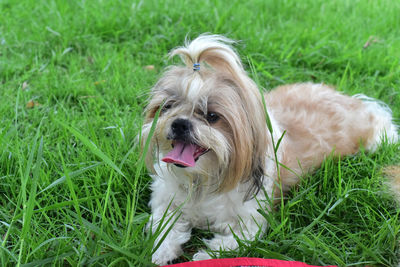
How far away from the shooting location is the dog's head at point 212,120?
2.17 meters

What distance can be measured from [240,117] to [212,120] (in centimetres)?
15

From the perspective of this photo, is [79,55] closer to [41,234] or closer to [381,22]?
[41,234]

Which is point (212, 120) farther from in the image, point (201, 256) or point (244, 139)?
point (201, 256)

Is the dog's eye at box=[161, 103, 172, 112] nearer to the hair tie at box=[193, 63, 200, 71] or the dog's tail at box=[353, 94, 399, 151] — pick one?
the hair tie at box=[193, 63, 200, 71]

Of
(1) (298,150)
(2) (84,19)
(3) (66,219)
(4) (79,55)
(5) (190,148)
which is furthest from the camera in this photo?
(2) (84,19)

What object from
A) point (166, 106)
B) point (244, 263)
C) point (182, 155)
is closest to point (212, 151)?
point (182, 155)

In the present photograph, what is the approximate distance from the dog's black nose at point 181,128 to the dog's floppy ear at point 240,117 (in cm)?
22

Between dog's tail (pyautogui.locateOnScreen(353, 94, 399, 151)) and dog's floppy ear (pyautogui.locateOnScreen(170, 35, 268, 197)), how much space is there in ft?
4.25

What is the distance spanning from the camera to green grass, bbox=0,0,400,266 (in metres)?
2.11

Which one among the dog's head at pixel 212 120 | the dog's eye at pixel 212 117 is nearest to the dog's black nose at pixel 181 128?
the dog's head at pixel 212 120

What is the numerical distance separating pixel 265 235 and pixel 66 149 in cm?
158

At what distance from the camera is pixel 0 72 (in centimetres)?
400

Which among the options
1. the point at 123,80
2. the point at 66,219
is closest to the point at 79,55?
the point at 123,80

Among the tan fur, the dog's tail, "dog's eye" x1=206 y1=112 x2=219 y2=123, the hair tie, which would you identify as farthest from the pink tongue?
the dog's tail
